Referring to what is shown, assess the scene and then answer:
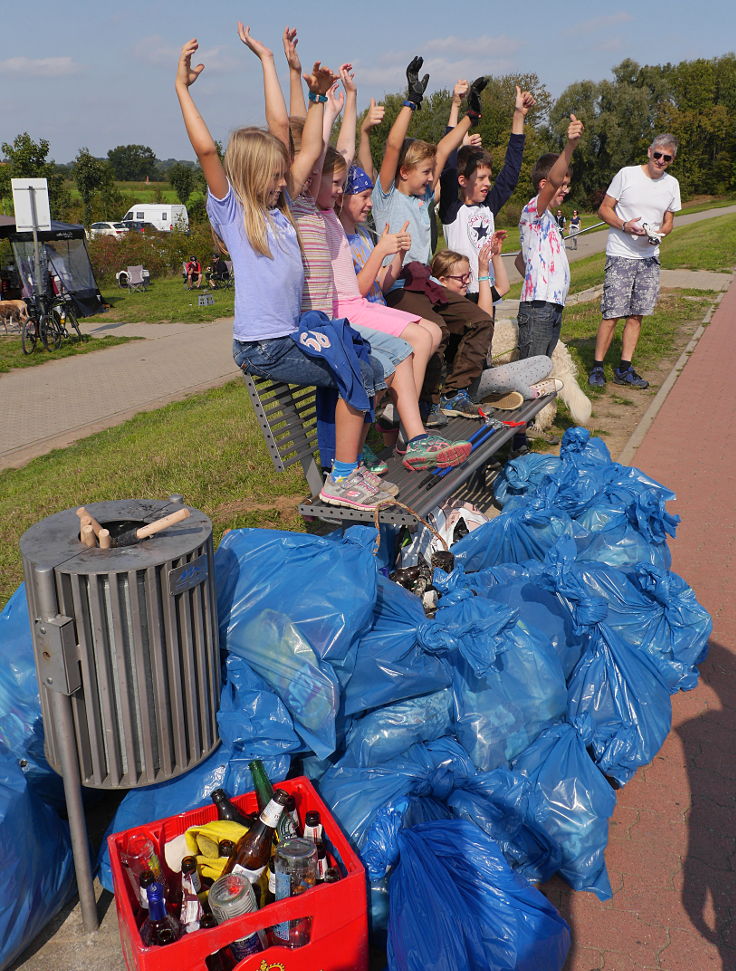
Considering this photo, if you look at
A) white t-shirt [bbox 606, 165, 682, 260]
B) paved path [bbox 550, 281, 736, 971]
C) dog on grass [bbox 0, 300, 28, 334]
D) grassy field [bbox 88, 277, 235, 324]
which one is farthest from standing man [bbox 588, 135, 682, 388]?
dog on grass [bbox 0, 300, 28, 334]

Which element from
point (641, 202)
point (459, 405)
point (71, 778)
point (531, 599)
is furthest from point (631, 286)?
point (71, 778)

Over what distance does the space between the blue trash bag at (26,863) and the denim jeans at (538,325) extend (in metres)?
4.75

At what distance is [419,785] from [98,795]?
1153 mm

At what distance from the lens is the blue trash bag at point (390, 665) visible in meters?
2.81

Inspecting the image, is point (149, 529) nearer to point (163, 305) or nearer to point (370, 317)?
point (370, 317)

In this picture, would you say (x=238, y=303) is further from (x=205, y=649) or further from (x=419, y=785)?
(x=419, y=785)

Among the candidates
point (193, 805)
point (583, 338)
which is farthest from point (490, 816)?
point (583, 338)

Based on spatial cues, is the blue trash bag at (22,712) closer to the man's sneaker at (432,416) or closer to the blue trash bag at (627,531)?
the blue trash bag at (627,531)

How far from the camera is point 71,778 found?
2.35 meters

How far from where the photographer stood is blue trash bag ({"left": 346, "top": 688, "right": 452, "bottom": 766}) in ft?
9.28

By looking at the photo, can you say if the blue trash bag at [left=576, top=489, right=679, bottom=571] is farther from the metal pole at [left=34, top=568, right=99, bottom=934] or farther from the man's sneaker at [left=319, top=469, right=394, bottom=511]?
the metal pole at [left=34, top=568, right=99, bottom=934]

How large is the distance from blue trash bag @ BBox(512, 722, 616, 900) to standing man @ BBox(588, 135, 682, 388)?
6135mm

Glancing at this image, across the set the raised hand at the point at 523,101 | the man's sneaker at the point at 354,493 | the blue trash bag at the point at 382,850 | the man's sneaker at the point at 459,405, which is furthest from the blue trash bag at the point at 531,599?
the raised hand at the point at 523,101

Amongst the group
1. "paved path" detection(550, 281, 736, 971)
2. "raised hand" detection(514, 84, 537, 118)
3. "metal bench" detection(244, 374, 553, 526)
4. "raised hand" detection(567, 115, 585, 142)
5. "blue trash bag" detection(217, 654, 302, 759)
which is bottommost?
"paved path" detection(550, 281, 736, 971)
